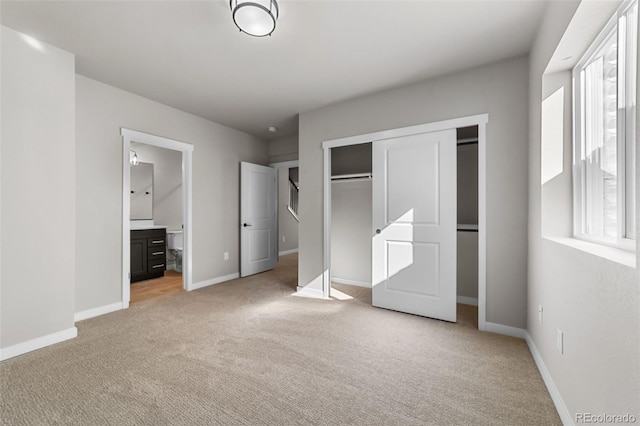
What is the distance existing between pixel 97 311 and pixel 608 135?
176 inches

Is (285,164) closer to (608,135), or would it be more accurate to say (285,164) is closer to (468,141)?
(468,141)

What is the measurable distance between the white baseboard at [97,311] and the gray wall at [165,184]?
264 cm

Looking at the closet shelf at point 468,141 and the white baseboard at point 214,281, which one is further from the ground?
the closet shelf at point 468,141

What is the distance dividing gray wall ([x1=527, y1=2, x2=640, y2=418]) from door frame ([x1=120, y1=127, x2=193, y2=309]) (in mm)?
4013

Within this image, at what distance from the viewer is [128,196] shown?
3.33 metres

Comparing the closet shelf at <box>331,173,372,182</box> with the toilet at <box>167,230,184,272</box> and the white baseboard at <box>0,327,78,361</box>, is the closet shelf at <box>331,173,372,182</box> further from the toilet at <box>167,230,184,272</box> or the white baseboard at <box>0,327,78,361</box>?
the white baseboard at <box>0,327,78,361</box>

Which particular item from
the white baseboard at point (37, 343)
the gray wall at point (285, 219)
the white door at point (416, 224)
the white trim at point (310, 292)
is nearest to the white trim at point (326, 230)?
the white trim at point (310, 292)

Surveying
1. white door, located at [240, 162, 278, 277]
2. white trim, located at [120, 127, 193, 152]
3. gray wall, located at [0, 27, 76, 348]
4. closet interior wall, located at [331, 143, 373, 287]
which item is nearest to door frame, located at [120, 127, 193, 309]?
white trim, located at [120, 127, 193, 152]

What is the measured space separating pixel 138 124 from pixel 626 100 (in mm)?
4269

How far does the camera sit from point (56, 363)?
2047 mm

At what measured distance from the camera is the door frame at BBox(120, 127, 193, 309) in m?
3.28

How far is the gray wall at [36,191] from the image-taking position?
7.03 ft

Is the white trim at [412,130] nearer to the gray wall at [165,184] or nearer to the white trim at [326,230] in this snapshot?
the white trim at [326,230]

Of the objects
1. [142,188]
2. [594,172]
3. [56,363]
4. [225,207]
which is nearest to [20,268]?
[56,363]
